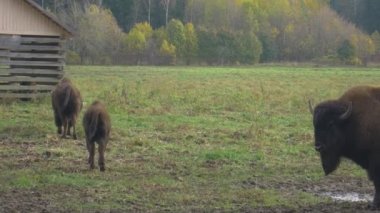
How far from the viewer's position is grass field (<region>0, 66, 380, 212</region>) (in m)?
10.5

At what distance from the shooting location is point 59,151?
576 inches

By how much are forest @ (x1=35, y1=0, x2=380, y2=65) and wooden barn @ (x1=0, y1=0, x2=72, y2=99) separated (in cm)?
4973

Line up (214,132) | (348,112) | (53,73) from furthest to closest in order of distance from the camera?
(53,73)
(214,132)
(348,112)

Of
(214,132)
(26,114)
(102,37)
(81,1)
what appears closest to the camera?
(214,132)

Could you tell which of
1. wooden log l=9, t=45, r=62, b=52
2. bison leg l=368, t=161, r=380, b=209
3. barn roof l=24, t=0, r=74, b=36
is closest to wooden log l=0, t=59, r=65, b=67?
wooden log l=9, t=45, r=62, b=52

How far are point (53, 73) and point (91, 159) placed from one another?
48.9ft

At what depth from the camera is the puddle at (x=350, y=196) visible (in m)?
11.1

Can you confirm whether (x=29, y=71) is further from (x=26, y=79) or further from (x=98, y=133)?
(x=98, y=133)

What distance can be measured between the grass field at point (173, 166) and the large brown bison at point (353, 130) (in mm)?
703

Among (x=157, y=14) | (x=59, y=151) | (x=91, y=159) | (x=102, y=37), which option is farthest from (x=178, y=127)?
(x=157, y=14)

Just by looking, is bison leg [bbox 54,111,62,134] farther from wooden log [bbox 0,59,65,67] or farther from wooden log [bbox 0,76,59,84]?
wooden log [bbox 0,59,65,67]

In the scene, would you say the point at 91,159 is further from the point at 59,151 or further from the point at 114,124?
the point at 114,124

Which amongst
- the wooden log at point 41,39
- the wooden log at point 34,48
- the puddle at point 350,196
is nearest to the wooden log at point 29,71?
the wooden log at point 34,48

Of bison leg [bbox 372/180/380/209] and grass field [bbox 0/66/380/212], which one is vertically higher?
bison leg [bbox 372/180/380/209]
